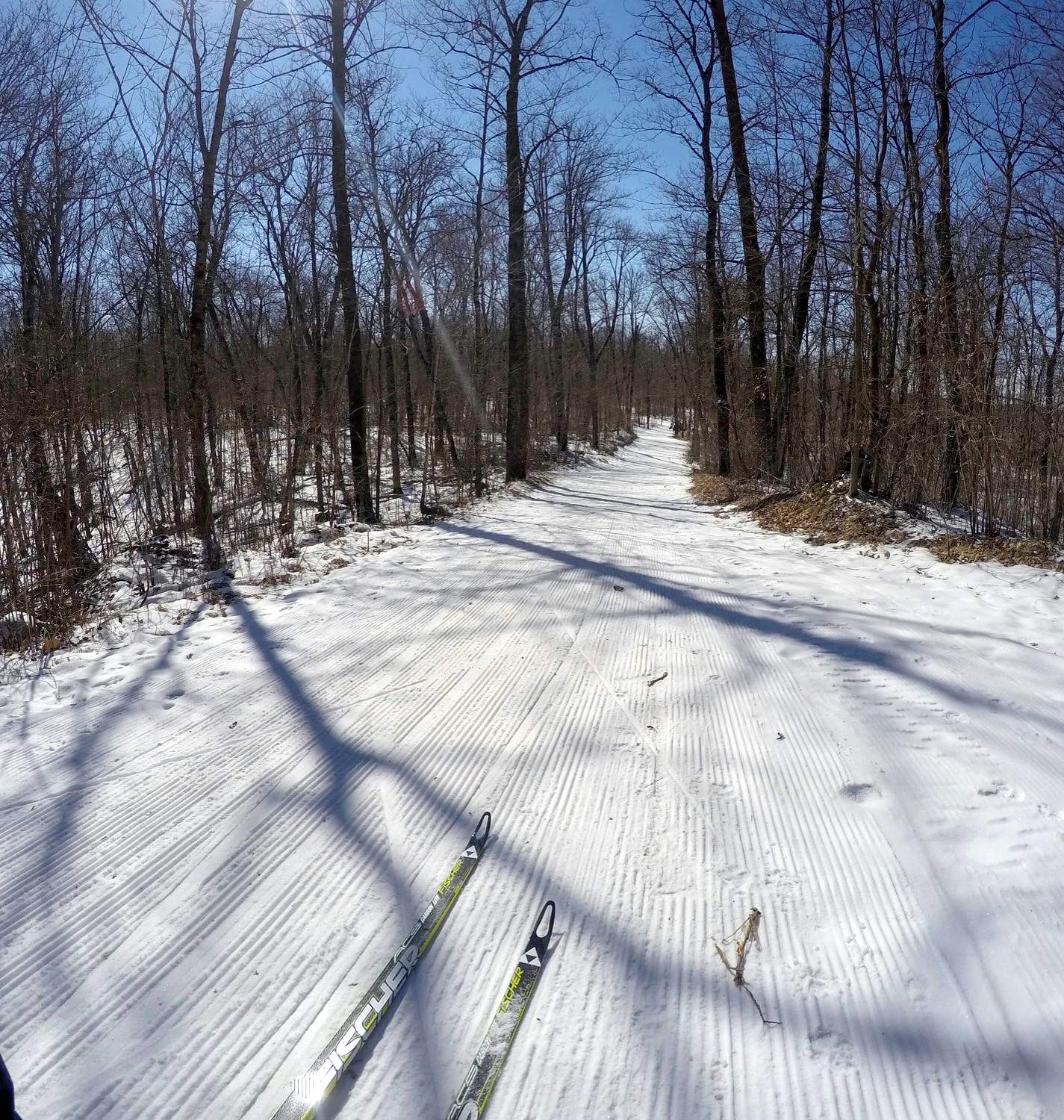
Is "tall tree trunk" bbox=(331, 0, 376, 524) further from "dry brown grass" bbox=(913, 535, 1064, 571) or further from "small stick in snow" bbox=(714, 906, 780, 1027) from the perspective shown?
"small stick in snow" bbox=(714, 906, 780, 1027)

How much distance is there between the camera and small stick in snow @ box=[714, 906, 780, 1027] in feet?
6.79

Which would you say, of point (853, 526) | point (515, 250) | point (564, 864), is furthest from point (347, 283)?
point (564, 864)

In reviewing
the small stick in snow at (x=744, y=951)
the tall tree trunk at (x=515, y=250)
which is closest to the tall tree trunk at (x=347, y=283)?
the tall tree trunk at (x=515, y=250)

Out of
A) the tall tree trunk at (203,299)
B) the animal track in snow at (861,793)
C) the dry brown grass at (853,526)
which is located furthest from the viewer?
the tall tree trunk at (203,299)

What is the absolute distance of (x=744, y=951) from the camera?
2256 mm

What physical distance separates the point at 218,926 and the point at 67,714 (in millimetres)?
2202

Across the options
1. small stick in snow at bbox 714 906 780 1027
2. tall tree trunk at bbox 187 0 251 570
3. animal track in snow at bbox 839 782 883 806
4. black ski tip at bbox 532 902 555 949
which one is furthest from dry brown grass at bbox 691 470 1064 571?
tall tree trunk at bbox 187 0 251 570

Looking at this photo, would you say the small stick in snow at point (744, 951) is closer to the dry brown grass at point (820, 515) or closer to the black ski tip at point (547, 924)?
the black ski tip at point (547, 924)

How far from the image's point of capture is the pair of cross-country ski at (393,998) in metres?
1.80

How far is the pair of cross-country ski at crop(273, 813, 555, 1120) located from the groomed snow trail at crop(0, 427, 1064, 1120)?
39mm

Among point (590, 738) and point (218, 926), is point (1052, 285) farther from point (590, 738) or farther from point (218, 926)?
point (218, 926)

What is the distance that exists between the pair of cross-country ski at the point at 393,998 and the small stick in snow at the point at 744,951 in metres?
0.55

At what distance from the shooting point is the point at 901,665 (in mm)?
4379

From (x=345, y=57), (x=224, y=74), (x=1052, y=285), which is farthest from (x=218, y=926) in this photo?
(x=1052, y=285)
